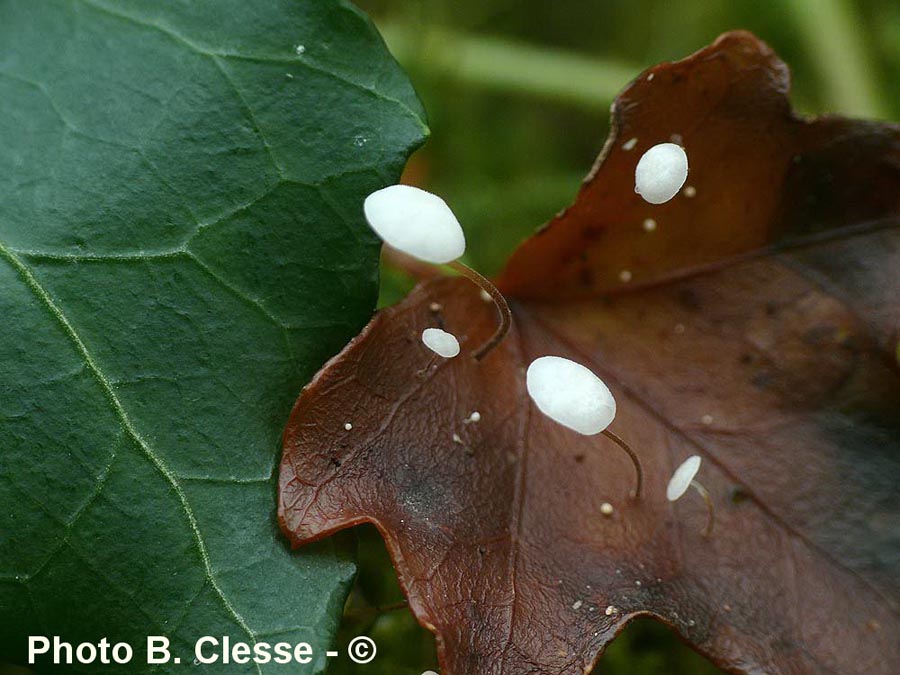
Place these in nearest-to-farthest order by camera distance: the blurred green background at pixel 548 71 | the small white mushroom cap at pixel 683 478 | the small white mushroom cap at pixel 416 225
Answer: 1. the small white mushroom cap at pixel 416 225
2. the small white mushroom cap at pixel 683 478
3. the blurred green background at pixel 548 71

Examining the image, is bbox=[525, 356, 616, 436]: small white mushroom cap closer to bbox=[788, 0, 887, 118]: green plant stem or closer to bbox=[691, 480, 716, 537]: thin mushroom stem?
bbox=[691, 480, 716, 537]: thin mushroom stem

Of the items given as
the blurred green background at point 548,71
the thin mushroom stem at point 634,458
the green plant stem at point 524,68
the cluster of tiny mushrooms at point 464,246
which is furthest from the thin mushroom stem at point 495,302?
the green plant stem at point 524,68

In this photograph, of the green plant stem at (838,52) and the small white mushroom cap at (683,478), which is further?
the green plant stem at (838,52)

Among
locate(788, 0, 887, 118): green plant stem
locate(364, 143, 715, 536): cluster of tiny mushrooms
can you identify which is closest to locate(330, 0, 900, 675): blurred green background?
locate(788, 0, 887, 118): green plant stem

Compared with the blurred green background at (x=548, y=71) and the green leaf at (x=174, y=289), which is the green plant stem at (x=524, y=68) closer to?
the blurred green background at (x=548, y=71)

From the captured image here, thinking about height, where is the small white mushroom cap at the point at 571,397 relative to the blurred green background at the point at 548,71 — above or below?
above

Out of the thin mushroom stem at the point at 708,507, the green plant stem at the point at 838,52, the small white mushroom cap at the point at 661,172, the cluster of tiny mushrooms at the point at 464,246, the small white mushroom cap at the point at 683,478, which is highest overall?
the small white mushroom cap at the point at 661,172
